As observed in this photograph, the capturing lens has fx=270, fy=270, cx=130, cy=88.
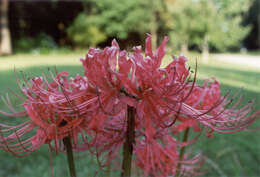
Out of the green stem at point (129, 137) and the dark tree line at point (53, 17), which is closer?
the green stem at point (129, 137)

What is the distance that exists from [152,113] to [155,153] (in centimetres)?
20

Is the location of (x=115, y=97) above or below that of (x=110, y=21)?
below

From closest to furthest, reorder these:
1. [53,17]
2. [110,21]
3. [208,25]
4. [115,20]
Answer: [208,25]
[110,21]
[115,20]
[53,17]

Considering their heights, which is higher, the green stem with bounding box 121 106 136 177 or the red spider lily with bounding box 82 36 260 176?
the red spider lily with bounding box 82 36 260 176

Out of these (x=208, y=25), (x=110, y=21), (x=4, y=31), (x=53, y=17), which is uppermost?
(x=53, y=17)

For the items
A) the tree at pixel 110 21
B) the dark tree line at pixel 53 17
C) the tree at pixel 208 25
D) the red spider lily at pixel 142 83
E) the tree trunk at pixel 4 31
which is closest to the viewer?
the red spider lily at pixel 142 83

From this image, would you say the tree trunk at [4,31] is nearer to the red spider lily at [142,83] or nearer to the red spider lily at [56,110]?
the red spider lily at [56,110]

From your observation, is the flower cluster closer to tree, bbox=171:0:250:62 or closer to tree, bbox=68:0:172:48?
tree, bbox=171:0:250:62

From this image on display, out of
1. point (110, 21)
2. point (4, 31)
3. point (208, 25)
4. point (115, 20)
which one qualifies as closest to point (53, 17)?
point (110, 21)

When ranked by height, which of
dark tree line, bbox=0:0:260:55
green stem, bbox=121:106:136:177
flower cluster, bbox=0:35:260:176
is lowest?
green stem, bbox=121:106:136:177

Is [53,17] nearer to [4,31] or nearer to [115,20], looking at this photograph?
[115,20]

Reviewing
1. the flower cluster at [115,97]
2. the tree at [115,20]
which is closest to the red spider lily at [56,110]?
the flower cluster at [115,97]

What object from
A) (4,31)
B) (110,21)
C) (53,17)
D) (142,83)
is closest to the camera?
(142,83)

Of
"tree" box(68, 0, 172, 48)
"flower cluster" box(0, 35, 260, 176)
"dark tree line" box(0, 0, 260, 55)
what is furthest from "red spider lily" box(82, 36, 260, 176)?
"dark tree line" box(0, 0, 260, 55)
